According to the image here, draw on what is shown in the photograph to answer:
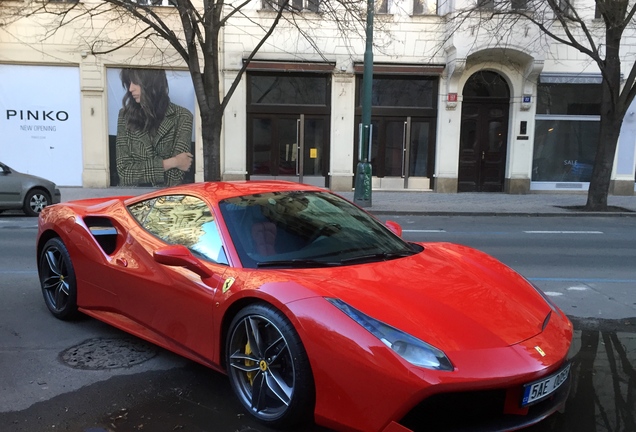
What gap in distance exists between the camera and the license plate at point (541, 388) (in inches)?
97.2

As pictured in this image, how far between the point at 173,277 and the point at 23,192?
10507mm

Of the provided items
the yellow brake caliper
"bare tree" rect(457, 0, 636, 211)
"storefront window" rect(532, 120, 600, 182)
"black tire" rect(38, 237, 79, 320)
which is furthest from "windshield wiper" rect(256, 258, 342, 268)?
"storefront window" rect(532, 120, 600, 182)

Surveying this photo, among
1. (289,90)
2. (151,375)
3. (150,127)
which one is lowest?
(151,375)

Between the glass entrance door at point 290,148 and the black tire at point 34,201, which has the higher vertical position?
the glass entrance door at point 290,148

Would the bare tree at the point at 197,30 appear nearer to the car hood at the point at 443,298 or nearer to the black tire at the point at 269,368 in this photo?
the car hood at the point at 443,298

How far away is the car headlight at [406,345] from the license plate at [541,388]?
1.45 ft

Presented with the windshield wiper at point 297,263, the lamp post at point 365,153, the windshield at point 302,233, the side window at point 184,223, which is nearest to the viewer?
the windshield wiper at point 297,263

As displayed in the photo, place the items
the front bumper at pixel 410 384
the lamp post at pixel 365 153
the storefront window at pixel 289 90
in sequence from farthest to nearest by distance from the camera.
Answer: the storefront window at pixel 289 90
the lamp post at pixel 365 153
the front bumper at pixel 410 384

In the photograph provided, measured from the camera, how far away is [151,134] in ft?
62.1

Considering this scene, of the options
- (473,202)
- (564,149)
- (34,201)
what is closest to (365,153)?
(473,202)

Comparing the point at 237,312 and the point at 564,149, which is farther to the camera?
the point at 564,149

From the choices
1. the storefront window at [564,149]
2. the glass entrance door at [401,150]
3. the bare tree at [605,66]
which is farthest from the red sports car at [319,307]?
the storefront window at [564,149]

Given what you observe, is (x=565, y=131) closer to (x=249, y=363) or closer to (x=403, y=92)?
(x=403, y=92)

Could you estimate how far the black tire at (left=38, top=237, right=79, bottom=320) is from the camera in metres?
4.46
